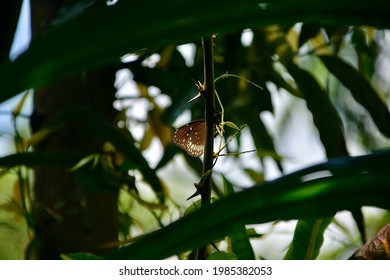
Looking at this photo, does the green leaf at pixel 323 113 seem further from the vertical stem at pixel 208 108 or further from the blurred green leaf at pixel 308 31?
the vertical stem at pixel 208 108

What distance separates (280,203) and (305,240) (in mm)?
218

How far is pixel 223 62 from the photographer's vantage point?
82 cm

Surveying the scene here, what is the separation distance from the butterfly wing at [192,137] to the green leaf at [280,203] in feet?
0.46

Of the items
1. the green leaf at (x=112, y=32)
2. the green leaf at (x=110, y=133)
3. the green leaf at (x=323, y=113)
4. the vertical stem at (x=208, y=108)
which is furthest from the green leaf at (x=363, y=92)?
the green leaf at (x=112, y=32)

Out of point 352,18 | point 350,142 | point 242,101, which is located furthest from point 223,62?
point 350,142

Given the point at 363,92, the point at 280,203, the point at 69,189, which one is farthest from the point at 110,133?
the point at 280,203

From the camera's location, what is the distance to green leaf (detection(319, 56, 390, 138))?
0.65 meters

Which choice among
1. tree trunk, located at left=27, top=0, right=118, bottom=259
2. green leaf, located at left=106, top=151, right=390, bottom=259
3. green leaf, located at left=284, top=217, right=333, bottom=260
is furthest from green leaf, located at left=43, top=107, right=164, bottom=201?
green leaf, located at left=106, top=151, right=390, bottom=259

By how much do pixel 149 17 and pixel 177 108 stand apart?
21.7 inches

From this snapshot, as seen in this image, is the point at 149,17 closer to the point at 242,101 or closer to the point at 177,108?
the point at 177,108

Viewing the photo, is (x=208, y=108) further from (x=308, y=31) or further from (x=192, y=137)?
(x=308, y=31)

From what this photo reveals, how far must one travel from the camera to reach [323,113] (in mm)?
690

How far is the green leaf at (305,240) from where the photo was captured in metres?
0.41

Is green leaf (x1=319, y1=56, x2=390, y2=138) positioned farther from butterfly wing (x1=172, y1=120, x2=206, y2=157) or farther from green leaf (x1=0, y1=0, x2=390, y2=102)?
green leaf (x1=0, y1=0, x2=390, y2=102)
